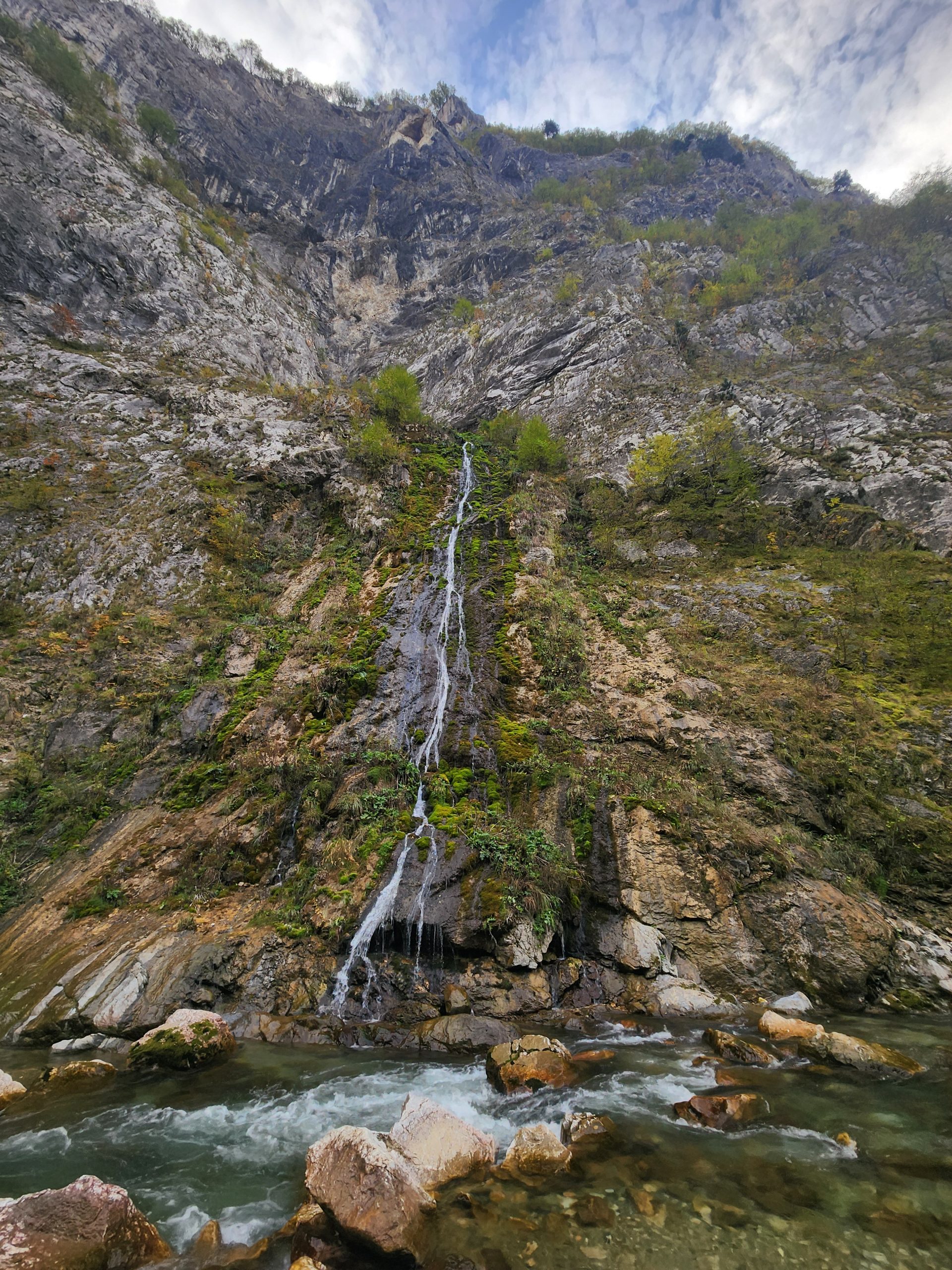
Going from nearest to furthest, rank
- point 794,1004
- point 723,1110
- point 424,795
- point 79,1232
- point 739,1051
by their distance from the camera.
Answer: point 79,1232
point 723,1110
point 739,1051
point 794,1004
point 424,795

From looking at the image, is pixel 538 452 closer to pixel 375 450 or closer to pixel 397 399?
pixel 375 450

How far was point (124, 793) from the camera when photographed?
1348cm

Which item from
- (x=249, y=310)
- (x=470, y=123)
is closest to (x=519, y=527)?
(x=249, y=310)

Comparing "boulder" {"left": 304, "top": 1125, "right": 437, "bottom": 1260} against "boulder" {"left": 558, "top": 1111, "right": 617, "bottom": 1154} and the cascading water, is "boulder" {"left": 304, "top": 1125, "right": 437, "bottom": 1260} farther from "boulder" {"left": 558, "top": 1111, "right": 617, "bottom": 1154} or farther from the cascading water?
the cascading water

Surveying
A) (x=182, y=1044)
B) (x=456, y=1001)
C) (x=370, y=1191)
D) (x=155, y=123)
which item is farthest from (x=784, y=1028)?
(x=155, y=123)

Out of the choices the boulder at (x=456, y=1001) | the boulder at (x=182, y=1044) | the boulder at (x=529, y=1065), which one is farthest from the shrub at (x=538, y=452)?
the boulder at (x=182, y=1044)

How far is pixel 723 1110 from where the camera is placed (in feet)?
19.0

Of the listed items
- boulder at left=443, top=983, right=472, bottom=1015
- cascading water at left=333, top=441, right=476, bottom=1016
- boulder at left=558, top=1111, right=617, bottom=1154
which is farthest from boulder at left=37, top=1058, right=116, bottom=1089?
boulder at left=558, top=1111, right=617, bottom=1154

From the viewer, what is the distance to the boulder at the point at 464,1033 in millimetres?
7820

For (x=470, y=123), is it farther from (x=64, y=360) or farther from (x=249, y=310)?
(x=64, y=360)

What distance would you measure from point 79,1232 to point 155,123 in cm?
6453

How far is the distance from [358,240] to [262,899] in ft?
209

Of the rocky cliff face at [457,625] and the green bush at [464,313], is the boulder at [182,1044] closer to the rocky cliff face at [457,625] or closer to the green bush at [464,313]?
the rocky cliff face at [457,625]

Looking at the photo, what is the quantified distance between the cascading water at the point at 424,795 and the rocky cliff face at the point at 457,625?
0.14 meters
